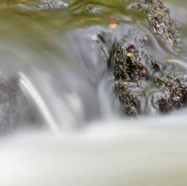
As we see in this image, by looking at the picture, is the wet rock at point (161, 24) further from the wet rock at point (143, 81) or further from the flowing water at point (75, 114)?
the wet rock at point (143, 81)

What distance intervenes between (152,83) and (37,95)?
4.74 ft

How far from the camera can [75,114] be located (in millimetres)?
3148

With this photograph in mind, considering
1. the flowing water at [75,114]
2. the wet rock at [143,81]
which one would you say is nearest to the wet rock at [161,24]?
the flowing water at [75,114]

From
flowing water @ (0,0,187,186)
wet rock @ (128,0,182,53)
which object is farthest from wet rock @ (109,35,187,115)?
wet rock @ (128,0,182,53)

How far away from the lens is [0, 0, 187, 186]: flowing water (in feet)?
7.38

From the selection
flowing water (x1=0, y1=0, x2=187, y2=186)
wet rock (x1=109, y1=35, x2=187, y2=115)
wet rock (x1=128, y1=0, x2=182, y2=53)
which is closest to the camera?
flowing water (x1=0, y1=0, x2=187, y2=186)

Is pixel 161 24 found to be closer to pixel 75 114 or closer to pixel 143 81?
pixel 143 81

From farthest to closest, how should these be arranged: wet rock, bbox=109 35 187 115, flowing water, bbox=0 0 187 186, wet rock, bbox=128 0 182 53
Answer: wet rock, bbox=128 0 182 53 < wet rock, bbox=109 35 187 115 < flowing water, bbox=0 0 187 186

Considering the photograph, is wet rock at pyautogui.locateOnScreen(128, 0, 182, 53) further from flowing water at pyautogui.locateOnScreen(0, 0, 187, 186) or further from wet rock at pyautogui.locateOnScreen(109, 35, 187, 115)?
wet rock at pyautogui.locateOnScreen(109, 35, 187, 115)

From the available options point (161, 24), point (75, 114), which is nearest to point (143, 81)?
point (75, 114)

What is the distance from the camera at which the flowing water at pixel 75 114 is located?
225 cm

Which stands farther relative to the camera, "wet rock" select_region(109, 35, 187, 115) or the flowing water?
"wet rock" select_region(109, 35, 187, 115)

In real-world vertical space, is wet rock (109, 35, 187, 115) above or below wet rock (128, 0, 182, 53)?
below

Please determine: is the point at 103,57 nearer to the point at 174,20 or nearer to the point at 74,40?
the point at 74,40
